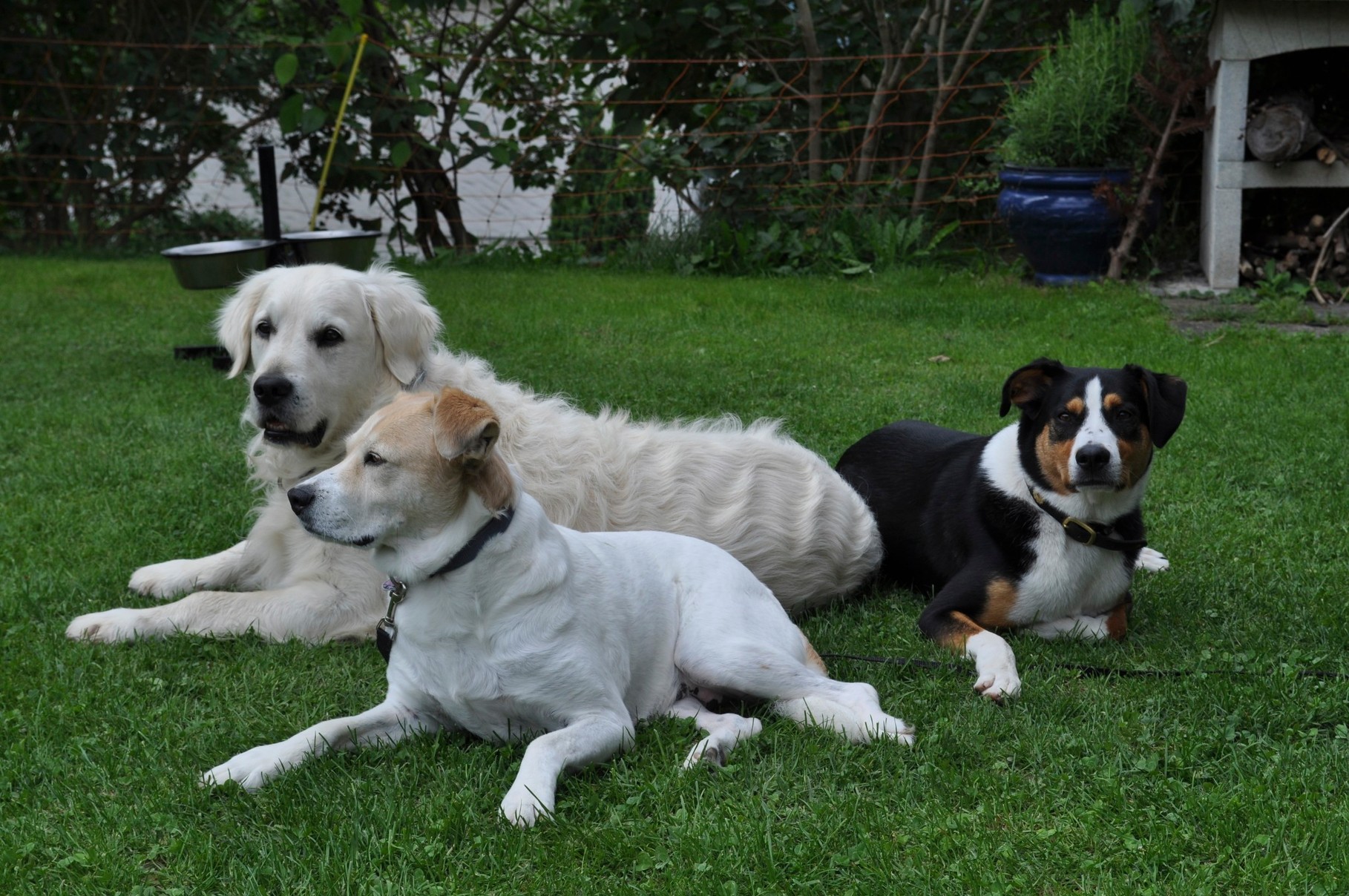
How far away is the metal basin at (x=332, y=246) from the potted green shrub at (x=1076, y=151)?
5012mm

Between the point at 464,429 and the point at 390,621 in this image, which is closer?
the point at 464,429

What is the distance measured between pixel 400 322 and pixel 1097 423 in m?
2.35

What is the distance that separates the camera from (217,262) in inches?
283

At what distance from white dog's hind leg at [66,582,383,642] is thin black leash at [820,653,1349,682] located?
5.00 ft

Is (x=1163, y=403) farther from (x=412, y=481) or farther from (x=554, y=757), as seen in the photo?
(x=412, y=481)

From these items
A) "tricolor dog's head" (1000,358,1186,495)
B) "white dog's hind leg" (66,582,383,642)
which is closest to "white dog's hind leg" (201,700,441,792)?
"white dog's hind leg" (66,582,383,642)

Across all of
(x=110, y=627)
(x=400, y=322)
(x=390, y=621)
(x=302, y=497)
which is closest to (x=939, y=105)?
(x=400, y=322)

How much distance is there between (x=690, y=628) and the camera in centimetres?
353

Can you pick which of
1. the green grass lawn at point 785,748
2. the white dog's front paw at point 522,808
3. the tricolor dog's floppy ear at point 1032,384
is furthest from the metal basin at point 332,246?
the white dog's front paw at point 522,808

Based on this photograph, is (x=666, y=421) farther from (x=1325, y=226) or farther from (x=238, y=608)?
(x=1325, y=226)

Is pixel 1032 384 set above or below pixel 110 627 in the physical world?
above

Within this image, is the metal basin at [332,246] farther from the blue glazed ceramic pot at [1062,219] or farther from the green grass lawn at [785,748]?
the blue glazed ceramic pot at [1062,219]

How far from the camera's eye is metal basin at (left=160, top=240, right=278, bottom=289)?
283 inches

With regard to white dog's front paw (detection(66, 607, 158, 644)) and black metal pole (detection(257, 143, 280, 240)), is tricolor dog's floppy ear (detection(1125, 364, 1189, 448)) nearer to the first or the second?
white dog's front paw (detection(66, 607, 158, 644))
